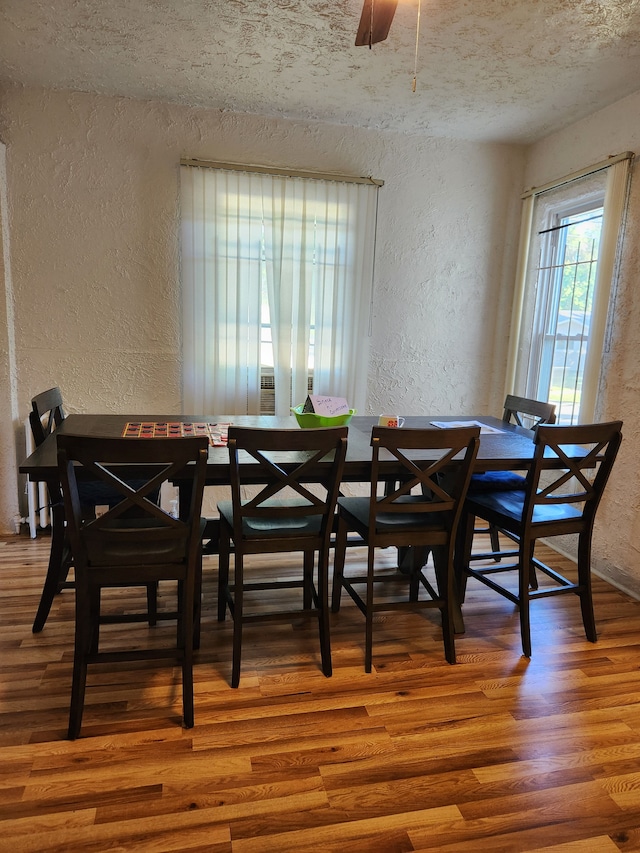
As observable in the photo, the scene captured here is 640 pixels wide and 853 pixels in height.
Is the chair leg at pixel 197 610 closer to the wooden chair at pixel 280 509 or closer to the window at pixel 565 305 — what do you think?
the wooden chair at pixel 280 509

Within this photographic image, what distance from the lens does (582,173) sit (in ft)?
10.5

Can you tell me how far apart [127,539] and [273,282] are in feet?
7.21

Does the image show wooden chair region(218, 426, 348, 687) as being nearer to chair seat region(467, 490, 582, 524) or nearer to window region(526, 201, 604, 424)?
chair seat region(467, 490, 582, 524)

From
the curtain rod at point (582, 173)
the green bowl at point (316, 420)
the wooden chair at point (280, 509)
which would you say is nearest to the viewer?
the wooden chair at point (280, 509)

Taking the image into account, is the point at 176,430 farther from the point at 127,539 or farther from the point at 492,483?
the point at 492,483

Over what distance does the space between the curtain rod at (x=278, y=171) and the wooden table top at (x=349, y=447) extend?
5.21 feet

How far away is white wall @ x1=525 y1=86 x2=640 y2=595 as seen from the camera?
291cm

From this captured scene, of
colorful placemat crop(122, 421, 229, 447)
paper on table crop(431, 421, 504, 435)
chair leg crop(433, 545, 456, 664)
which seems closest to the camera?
chair leg crop(433, 545, 456, 664)

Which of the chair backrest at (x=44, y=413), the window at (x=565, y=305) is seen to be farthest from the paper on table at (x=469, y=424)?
the chair backrest at (x=44, y=413)

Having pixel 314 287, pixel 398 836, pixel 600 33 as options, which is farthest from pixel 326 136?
pixel 398 836

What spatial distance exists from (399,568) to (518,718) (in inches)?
43.5

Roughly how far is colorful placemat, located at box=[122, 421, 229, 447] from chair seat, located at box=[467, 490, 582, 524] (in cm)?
119

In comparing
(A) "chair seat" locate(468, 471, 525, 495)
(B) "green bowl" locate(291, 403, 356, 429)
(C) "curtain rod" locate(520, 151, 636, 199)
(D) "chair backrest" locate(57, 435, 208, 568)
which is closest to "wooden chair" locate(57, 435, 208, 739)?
(D) "chair backrest" locate(57, 435, 208, 568)

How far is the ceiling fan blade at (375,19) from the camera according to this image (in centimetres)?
160
